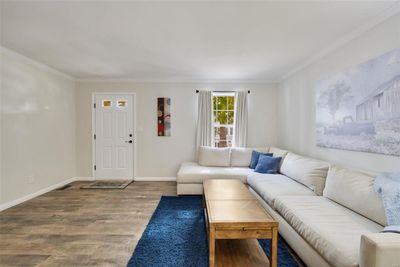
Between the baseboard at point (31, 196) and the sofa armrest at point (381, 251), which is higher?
the sofa armrest at point (381, 251)

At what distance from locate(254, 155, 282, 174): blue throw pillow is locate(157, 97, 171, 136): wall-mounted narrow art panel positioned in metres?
2.25

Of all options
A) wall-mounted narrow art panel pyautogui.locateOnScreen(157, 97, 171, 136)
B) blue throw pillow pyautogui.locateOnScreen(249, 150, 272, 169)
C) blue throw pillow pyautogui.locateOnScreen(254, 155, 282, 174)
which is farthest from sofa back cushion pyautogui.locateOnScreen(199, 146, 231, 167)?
wall-mounted narrow art panel pyautogui.locateOnScreen(157, 97, 171, 136)

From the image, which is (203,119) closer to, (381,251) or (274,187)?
(274,187)

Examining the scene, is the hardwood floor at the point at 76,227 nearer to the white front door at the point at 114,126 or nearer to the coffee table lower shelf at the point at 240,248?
the coffee table lower shelf at the point at 240,248

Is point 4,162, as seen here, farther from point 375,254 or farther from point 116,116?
point 375,254

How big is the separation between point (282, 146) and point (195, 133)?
6.58ft

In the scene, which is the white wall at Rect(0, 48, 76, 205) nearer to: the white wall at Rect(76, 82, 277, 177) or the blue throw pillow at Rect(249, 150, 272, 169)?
the white wall at Rect(76, 82, 277, 177)

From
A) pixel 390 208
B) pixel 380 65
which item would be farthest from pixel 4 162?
pixel 380 65

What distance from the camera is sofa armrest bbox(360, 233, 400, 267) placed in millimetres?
1184

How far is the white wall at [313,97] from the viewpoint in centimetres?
225

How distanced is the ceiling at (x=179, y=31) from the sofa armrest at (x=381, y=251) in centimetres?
199

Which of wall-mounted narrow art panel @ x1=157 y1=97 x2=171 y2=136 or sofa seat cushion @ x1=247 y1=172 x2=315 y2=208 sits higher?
wall-mounted narrow art panel @ x1=157 y1=97 x2=171 y2=136

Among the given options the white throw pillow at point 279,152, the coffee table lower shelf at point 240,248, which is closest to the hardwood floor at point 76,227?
the coffee table lower shelf at point 240,248

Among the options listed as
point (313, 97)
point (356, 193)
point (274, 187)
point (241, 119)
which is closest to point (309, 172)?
point (274, 187)
